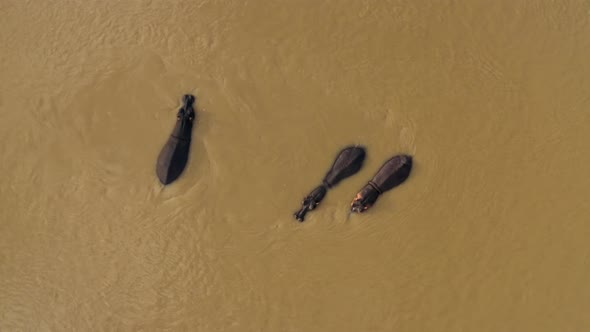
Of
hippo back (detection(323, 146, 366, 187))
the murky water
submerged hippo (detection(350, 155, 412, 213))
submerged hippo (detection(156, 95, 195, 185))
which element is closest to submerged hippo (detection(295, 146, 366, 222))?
hippo back (detection(323, 146, 366, 187))

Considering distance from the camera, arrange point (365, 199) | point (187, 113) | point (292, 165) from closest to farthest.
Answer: point (365, 199) → point (187, 113) → point (292, 165)

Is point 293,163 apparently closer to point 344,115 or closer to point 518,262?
point 344,115

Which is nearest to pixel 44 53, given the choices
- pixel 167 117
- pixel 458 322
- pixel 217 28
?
pixel 167 117

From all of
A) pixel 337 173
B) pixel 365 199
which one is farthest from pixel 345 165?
pixel 365 199

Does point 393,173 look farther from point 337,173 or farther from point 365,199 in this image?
point 337,173

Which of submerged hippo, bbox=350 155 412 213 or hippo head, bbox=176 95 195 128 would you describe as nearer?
submerged hippo, bbox=350 155 412 213

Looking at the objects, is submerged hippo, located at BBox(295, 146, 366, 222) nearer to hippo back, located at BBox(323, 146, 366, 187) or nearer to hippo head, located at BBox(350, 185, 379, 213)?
hippo back, located at BBox(323, 146, 366, 187)

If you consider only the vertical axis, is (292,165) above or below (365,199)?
above
